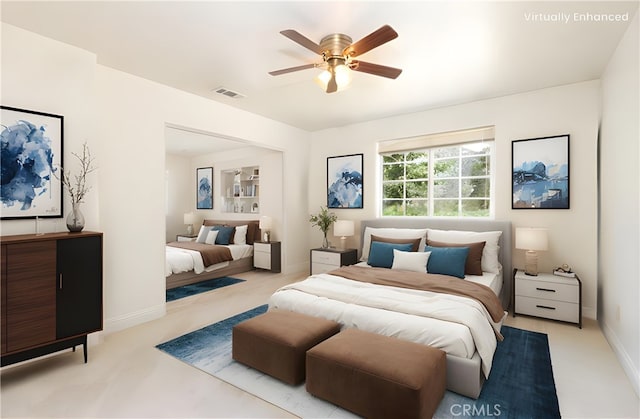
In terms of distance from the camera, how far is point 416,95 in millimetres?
3951

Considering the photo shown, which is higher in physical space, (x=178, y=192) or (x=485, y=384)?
(x=178, y=192)

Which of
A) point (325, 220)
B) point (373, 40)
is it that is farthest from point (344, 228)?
point (373, 40)

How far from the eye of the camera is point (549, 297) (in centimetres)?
337

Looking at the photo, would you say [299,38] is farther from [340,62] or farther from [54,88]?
[54,88]

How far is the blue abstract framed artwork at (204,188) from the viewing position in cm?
771

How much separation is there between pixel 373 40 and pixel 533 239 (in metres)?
2.81

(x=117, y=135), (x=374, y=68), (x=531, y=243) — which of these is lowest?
(x=531, y=243)

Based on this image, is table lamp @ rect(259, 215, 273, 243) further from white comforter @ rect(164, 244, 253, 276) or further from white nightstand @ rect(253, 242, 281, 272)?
white comforter @ rect(164, 244, 253, 276)

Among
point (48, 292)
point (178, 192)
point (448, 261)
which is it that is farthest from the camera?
point (178, 192)

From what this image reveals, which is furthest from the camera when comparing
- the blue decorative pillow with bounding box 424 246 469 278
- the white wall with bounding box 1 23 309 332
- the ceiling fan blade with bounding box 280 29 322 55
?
the blue decorative pillow with bounding box 424 246 469 278

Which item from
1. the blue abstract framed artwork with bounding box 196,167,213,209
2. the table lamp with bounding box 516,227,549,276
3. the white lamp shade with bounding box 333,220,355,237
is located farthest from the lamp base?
the blue abstract framed artwork with bounding box 196,167,213,209

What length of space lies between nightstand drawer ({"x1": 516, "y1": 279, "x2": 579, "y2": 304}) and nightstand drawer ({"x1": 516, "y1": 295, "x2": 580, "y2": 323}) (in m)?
0.04

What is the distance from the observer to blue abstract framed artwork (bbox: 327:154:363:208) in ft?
17.3

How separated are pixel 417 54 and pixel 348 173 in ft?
8.74
